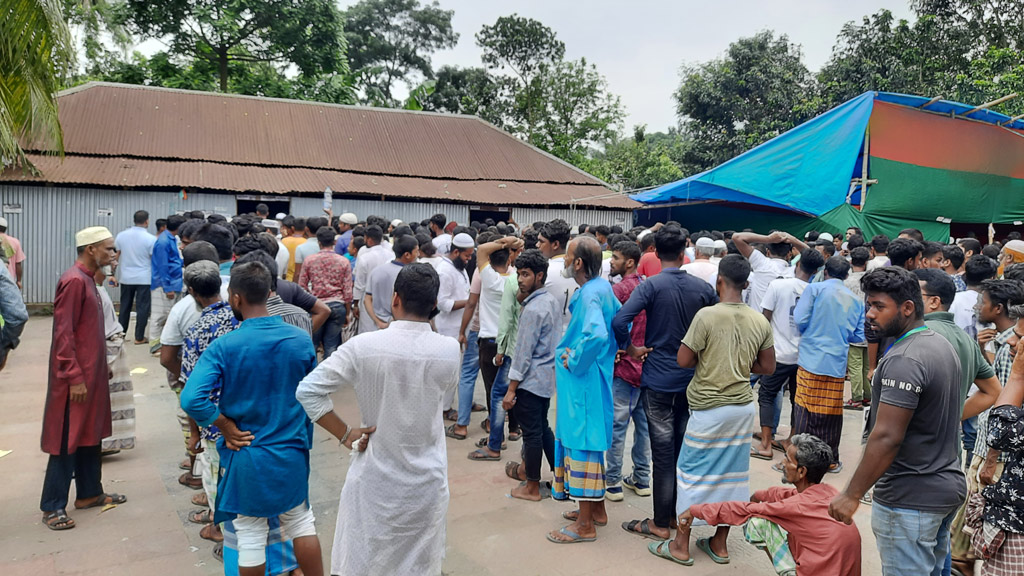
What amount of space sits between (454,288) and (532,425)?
2.02 meters

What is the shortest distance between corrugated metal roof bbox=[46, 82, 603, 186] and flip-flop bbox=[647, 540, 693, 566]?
1404cm

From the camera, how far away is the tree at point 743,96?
67.7 feet

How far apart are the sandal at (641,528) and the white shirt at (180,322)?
290 cm

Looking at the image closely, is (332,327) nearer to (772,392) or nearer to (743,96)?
(772,392)

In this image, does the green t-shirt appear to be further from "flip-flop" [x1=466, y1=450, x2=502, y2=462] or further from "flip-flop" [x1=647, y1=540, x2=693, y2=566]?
"flip-flop" [x1=466, y1=450, x2=502, y2=462]

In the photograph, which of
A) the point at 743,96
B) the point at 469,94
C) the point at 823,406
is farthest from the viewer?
the point at 469,94

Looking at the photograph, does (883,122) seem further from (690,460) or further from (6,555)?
(6,555)

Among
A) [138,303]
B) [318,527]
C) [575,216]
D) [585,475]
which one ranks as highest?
[575,216]

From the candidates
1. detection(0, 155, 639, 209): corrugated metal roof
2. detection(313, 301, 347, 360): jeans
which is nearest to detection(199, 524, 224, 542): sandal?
detection(313, 301, 347, 360): jeans

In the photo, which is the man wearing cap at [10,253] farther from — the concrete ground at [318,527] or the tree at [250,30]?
the tree at [250,30]

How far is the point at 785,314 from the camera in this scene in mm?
5820

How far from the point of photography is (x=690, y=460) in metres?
3.93

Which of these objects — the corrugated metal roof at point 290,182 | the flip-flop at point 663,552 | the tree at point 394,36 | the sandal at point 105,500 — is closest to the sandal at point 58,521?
the sandal at point 105,500

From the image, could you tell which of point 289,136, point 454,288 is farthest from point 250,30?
point 454,288
